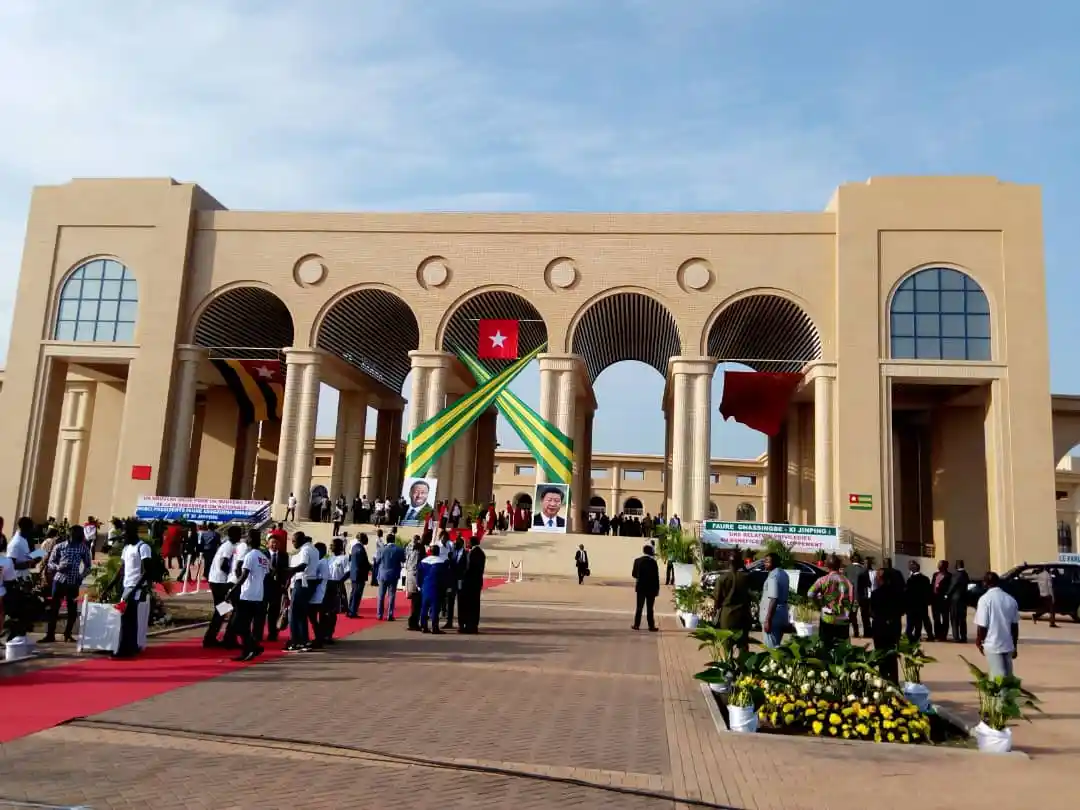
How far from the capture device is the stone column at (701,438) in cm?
2988

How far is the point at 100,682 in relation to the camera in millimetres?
8484

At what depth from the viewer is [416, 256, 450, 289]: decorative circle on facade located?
32000 mm

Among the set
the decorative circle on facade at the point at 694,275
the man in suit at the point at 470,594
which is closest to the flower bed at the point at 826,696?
the man in suit at the point at 470,594

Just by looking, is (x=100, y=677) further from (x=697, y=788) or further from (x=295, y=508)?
(x=295, y=508)

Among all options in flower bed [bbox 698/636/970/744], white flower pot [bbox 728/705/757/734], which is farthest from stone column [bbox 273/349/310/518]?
white flower pot [bbox 728/705/757/734]

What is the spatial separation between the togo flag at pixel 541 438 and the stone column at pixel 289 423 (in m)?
8.54

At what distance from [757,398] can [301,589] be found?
25.7m

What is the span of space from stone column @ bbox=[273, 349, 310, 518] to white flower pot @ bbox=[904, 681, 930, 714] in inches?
1051

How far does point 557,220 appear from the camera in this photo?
104ft

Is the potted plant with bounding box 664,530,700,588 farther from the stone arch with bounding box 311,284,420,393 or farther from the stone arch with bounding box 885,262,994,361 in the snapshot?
the stone arch with bounding box 311,284,420,393

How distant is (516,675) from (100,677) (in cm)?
452

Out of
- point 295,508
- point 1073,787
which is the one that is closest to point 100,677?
point 1073,787

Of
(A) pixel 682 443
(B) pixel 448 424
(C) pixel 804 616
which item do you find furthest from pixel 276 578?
(A) pixel 682 443

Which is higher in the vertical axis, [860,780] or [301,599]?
[301,599]
